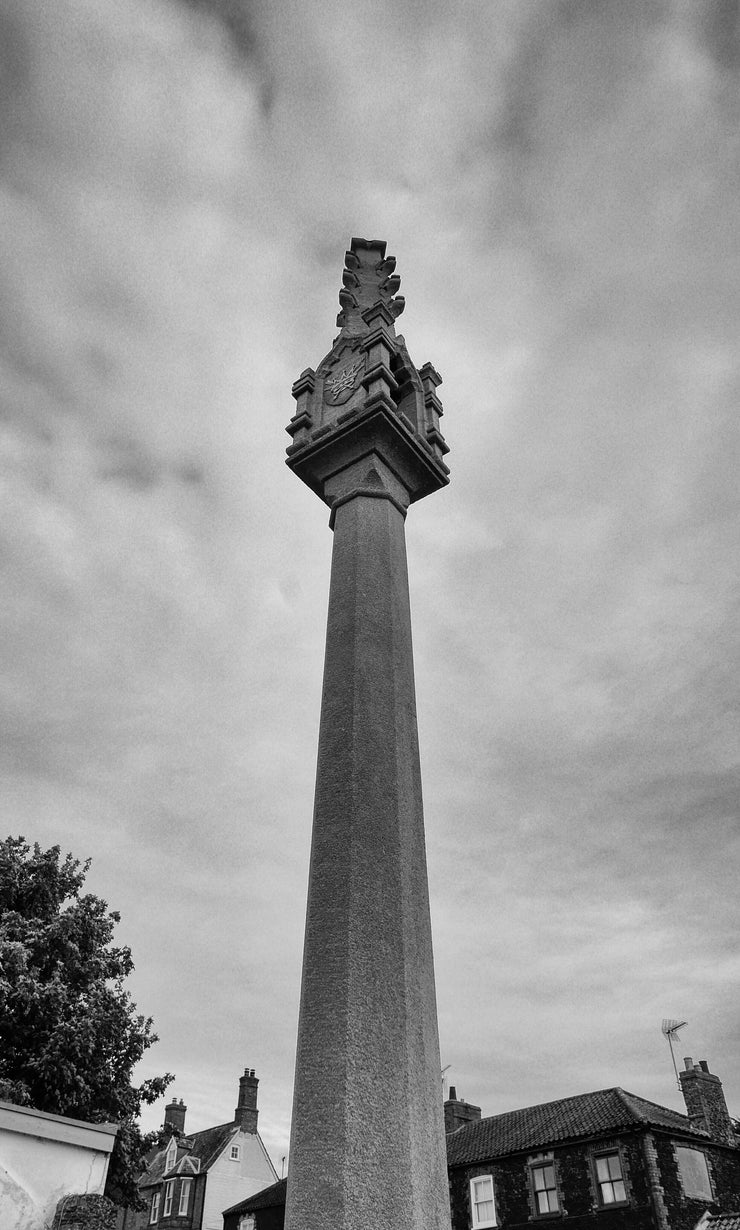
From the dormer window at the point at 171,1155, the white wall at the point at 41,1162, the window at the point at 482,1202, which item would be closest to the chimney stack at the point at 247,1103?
the dormer window at the point at 171,1155

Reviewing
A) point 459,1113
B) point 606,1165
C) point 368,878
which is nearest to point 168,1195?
point 459,1113

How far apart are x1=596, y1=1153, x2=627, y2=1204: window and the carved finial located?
74.1 ft

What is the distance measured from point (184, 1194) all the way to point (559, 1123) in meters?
23.0

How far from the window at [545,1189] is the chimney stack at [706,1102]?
4.64 m

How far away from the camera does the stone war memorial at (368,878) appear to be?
442 centimetres

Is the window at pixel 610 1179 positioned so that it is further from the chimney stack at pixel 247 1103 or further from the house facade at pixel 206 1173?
the chimney stack at pixel 247 1103

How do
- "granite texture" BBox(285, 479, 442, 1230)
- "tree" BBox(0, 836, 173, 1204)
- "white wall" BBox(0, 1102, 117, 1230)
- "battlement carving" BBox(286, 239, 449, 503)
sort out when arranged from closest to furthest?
1. "granite texture" BBox(285, 479, 442, 1230)
2. "battlement carving" BBox(286, 239, 449, 503)
3. "white wall" BBox(0, 1102, 117, 1230)
4. "tree" BBox(0, 836, 173, 1204)

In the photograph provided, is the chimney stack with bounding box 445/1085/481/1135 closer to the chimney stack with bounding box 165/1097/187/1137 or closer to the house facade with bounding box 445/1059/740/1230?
the house facade with bounding box 445/1059/740/1230

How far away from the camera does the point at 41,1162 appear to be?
927 centimetres

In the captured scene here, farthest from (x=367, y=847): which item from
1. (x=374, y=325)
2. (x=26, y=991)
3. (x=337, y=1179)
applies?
(x=26, y=991)

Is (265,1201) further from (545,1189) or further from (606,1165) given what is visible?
(606,1165)

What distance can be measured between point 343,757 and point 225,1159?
140 ft

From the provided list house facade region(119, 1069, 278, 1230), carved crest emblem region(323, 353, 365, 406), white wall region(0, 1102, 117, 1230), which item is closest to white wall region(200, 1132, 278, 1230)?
house facade region(119, 1069, 278, 1230)

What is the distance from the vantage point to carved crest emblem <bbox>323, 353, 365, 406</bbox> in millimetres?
8914
